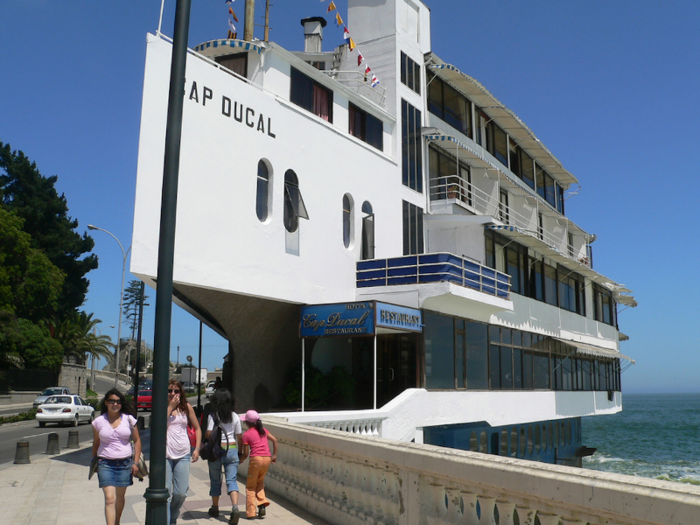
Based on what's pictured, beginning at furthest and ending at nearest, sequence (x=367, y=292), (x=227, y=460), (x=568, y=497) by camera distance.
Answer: (x=367, y=292) < (x=227, y=460) < (x=568, y=497)

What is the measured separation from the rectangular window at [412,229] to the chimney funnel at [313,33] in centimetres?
1140

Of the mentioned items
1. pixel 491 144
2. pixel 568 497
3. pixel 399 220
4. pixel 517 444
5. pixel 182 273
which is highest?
pixel 491 144

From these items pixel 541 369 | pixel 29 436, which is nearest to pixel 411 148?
pixel 541 369

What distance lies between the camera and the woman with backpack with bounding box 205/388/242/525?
8.95 meters

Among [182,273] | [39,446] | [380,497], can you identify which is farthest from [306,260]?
[380,497]

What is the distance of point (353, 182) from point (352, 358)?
624 centimetres

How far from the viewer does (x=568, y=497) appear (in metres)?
4.33

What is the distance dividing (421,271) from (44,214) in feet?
183

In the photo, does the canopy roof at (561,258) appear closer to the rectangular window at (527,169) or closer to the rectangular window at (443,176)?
the rectangular window at (443,176)

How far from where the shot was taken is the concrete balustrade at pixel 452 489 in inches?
155

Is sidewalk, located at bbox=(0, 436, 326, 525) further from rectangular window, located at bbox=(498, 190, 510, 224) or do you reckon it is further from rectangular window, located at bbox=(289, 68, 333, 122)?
rectangular window, located at bbox=(498, 190, 510, 224)

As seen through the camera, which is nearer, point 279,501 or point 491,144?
point 279,501

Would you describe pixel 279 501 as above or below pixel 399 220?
below

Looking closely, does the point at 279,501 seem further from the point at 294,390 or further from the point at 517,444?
the point at 517,444
